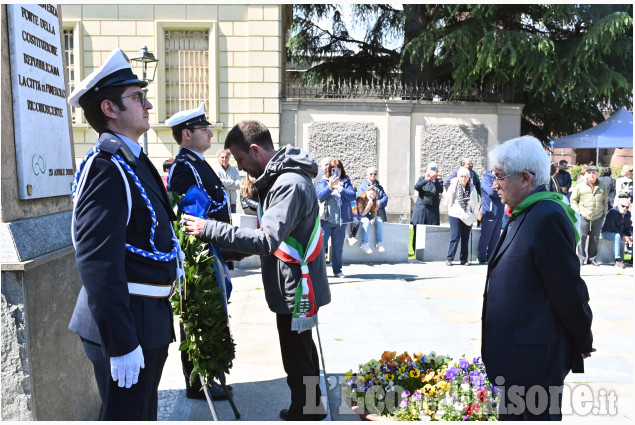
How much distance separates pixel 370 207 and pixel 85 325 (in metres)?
8.99

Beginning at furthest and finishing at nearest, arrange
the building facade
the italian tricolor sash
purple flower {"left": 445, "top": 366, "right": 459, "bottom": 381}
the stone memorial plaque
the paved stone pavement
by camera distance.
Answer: the building facade, the paved stone pavement, purple flower {"left": 445, "top": 366, "right": 459, "bottom": 381}, the italian tricolor sash, the stone memorial plaque

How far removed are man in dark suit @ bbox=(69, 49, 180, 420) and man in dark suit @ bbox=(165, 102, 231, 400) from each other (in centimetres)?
132

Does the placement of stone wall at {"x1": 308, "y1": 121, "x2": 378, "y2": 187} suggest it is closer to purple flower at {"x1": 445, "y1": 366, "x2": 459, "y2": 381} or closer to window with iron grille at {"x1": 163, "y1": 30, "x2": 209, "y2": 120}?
window with iron grille at {"x1": 163, "y1": 30, "x2": 209, "y2": 120}

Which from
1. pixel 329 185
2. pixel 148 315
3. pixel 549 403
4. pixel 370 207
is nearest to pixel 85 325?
pixel 148 315

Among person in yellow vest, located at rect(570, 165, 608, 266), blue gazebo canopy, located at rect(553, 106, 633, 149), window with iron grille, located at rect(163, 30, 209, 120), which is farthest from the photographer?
blue gazebo canopy, located at rect(553, 106, 633, 149)

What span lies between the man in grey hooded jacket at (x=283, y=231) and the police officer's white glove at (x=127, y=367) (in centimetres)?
110

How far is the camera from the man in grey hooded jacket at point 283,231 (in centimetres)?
350

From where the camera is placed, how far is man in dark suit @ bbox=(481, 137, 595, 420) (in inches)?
112

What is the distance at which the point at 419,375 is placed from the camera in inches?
170

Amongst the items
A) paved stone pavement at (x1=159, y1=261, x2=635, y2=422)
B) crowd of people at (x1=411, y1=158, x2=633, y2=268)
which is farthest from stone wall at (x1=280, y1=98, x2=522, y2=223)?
paved stone pavement at (x1=159, y1=261, x2=635, y2=422)

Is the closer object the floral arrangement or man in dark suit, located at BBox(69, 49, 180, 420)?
man in dark suit, located at BBox(69, 49, 180, 420)

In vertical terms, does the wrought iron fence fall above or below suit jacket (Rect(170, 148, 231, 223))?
above

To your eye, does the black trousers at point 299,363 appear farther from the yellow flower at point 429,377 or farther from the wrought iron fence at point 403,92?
the wrought iron fence at point 403,92

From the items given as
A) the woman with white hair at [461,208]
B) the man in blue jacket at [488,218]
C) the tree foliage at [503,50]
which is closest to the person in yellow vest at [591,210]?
the man in blue jacket at [488,218]
